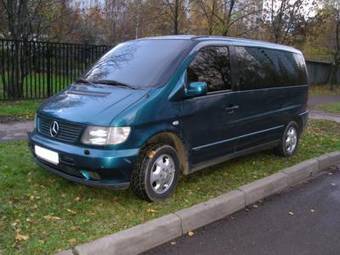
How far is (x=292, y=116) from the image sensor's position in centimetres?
743

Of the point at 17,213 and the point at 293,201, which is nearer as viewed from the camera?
the point at 17,213

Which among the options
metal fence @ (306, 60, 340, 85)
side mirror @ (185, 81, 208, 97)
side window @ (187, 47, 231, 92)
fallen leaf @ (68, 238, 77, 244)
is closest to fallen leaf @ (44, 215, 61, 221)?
fallen leaf @ (68, 238, 77, 244)

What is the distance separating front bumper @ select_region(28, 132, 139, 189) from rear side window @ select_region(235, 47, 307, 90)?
2.16 m

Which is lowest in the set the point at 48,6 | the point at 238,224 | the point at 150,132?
the point at 238,224

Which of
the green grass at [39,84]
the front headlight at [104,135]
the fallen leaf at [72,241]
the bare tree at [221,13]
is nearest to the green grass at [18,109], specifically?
the green grass at [39,84]

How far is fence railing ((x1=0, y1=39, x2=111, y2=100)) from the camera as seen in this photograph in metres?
12.0

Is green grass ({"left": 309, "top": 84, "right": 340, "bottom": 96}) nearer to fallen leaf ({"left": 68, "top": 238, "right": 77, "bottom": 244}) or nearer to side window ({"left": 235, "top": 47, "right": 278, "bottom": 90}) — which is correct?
side window ({"left": 235, "top": 47, "right": 278, "bottom": 90})

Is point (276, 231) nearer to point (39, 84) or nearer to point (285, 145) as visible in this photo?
point (285, 145)

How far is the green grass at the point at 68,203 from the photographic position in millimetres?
4074

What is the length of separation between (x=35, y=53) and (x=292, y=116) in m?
7.53

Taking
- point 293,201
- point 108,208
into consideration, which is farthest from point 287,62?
point 108,208

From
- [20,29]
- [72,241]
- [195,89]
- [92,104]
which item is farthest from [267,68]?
[20,29]

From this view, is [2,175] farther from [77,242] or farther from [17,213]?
[77,242]

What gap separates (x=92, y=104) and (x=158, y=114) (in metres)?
0.68
